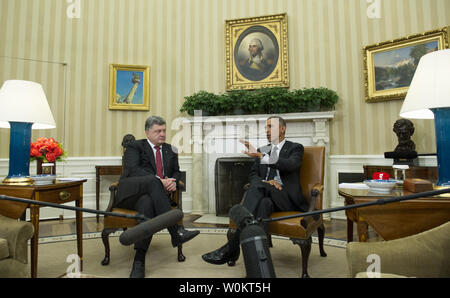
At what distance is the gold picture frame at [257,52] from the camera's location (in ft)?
15.6

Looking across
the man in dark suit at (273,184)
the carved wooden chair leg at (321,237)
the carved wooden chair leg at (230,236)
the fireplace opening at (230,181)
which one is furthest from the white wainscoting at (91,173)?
the carved wooden chair leg at (321,237)

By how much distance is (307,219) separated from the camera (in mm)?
2127

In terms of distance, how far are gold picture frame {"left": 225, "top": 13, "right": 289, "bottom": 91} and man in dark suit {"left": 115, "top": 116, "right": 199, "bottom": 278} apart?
2.33 meters

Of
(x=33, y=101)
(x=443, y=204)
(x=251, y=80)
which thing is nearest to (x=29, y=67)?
(x=33, y=101)

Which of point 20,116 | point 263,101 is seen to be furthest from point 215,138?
point 20,116

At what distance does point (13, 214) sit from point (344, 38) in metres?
4.85

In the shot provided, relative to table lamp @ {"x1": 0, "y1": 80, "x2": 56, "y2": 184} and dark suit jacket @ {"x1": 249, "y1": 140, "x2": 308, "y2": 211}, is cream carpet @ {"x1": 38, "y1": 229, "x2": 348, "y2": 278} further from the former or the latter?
table lamp @ {"x1": 0, "y1": 80, "x2": 56, "y2": 184}

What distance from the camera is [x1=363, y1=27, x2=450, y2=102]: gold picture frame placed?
13.0ft

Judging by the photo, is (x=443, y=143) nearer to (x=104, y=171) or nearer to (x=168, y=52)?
(x=104, y=171)

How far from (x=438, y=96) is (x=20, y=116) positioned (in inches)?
109

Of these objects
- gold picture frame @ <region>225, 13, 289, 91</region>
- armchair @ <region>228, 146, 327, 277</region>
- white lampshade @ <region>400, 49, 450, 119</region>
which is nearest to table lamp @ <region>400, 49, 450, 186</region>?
white lampshade @ <region>400, 49, 450, 119</region>

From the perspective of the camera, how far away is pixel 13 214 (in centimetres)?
185

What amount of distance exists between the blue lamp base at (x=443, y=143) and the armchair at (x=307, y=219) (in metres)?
0.87

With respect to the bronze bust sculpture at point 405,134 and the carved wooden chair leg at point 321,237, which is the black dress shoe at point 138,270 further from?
the bronze bust sculpture at point 405,134
